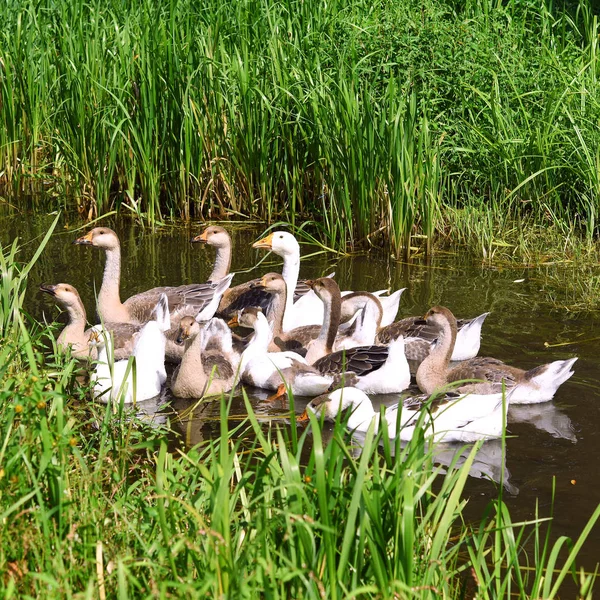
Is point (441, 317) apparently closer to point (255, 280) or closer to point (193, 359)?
point (193, 359)

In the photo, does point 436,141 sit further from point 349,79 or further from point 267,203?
point 267,203

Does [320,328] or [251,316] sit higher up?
[251,316]

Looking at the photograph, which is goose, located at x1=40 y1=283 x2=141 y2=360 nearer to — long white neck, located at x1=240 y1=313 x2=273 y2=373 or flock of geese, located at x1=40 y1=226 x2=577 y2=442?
flock of geese, located at x1=40 y1=226 x2=577 y2=442

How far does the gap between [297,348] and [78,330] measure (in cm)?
170

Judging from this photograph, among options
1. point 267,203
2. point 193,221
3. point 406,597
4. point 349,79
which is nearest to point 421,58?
point 349,79

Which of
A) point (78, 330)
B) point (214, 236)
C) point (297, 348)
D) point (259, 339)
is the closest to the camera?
point (259, 339)

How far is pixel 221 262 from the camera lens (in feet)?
29.9

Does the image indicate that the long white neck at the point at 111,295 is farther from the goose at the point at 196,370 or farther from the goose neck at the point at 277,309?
the goose neck at the point at 277,309

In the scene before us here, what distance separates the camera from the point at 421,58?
32.5 feet

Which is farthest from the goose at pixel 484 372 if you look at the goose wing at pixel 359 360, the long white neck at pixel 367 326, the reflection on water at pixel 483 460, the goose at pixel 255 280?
the goose at pixel 255 280

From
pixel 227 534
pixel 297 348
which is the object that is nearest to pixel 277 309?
pixel 297 348

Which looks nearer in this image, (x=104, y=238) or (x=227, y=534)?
(x=227, y=534)

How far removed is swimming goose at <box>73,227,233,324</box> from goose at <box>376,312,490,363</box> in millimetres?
1544

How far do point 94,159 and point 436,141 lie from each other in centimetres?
344
